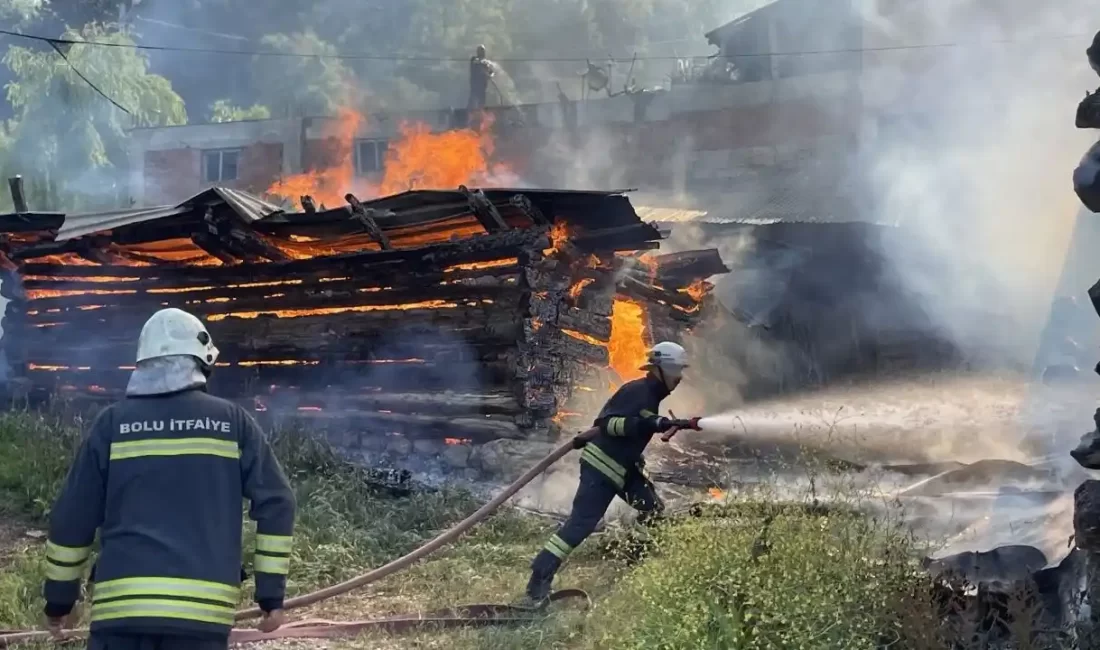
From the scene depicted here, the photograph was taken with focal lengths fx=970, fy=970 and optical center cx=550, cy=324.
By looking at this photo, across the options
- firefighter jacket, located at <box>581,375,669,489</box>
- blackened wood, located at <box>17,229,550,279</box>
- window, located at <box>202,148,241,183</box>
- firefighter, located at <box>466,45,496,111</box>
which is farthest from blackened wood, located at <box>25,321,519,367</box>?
window, located at <box>202,148,241,183</box>

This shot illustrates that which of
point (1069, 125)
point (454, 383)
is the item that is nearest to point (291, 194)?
point (454, 383)

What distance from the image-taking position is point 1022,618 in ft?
14.7

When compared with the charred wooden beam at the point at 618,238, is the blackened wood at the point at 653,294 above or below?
below

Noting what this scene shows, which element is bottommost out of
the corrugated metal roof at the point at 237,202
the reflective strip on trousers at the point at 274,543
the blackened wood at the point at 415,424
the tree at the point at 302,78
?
the blackened wood at the point at 415,424

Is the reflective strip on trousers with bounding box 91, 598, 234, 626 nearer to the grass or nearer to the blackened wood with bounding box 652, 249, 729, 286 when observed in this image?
the grass

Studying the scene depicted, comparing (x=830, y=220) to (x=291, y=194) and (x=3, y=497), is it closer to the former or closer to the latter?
(x=291, y=194)

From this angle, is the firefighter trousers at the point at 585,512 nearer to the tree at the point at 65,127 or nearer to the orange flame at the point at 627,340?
the orange flame at the point at 627,340

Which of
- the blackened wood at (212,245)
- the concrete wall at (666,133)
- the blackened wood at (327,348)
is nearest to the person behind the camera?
the blackened wood at (327,348)

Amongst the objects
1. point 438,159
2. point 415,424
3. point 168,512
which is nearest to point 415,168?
point 438,159

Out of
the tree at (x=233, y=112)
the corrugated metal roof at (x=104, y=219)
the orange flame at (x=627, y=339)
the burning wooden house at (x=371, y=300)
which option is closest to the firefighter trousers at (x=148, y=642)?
the burning wooden house at (x=371, y=300)

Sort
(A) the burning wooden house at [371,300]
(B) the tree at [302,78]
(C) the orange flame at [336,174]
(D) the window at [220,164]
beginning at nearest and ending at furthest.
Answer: (A) the burning wooden house at [371,300] → (C) the orange flame at [336,174] → (D) the window at [220,164] → (B) the tree at [302,78]

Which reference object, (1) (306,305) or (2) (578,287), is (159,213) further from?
(2) (578,287)

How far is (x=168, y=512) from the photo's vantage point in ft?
12.5

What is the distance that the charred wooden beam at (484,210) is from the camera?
10195 millimetres
